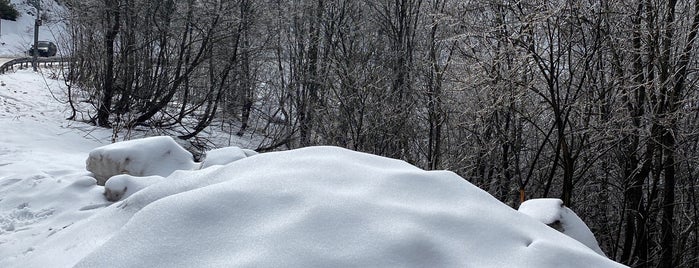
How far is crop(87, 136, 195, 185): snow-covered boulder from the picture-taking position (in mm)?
7516

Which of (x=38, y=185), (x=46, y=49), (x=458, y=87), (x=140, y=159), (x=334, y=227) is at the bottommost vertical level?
(x=38, y=185)

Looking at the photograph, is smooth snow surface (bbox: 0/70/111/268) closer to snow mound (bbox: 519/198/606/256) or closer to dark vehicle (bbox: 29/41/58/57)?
snow mound (bbox: 519/198/606/256)

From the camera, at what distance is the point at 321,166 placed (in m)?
4.01

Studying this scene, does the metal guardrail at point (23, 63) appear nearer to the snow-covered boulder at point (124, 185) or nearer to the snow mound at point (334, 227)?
the snow-covered boulder at point (124, 185)

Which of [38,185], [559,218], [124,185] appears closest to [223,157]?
[124,185]

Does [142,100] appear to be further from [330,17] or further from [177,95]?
[330,17]

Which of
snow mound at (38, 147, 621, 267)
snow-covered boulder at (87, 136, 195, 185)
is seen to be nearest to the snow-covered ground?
snow mound at (38, 147, 621, 267)

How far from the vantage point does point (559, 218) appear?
507 centimetres

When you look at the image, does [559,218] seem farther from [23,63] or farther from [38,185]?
[23,63]

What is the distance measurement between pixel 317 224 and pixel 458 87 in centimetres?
834

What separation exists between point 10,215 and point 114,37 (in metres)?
11.6

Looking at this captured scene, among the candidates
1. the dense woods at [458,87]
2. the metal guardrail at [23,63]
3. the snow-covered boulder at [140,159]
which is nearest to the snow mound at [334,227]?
the snow-covered boulder at [140,159]

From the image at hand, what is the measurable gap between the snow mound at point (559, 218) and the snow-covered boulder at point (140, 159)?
4.00 m

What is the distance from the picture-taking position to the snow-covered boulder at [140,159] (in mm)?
7516
